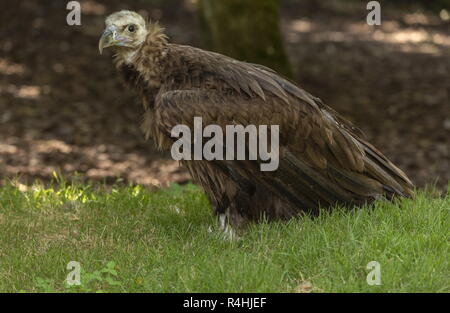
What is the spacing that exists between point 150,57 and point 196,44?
9.17 meters

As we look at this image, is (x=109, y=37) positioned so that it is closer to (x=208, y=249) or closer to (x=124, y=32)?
(x=124, y=32)

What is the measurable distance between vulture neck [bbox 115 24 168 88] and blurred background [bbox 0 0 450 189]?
651mm

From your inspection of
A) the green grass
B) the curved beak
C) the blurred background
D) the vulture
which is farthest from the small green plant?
the blurred background

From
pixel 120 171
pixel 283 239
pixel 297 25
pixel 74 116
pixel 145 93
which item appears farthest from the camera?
pixel 297 25

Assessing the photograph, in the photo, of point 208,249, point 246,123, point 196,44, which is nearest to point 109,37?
point 246,123

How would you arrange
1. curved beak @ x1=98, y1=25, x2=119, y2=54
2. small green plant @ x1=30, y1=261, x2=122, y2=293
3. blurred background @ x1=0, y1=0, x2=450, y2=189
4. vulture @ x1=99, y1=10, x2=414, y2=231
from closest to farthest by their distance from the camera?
small green plant @ x1=30, y1=261, x2=122, y2=293 → vulture @ x1=99, y1=10, x2=414, y2=231 → curved beak @ x1=98, y1=25, x2=119, y2=54 → blurred background @ x1=0, y1=0, x2=450, y2=189

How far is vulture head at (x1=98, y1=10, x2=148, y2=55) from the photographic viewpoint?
5492 mm

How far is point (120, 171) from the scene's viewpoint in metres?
9.38

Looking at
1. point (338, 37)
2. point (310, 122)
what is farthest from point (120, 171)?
point (338, 37)

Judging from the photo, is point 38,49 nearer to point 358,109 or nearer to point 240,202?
point 358,109

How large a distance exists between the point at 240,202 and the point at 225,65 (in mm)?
1028

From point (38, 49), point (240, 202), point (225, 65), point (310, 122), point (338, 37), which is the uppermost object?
point (338, 37)

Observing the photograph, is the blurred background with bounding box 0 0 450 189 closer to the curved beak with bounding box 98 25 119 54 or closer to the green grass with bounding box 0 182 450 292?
the curved beak with bounding box 98 25 119 54

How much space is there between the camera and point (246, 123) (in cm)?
523
